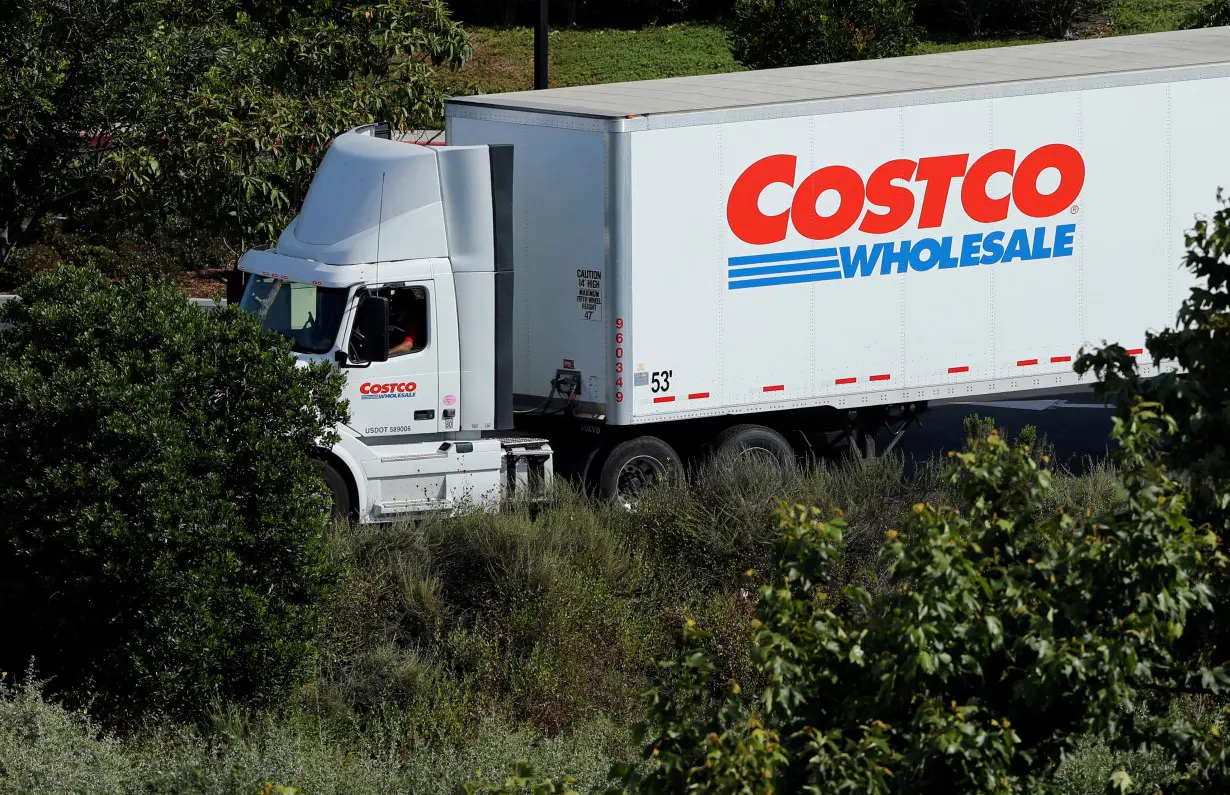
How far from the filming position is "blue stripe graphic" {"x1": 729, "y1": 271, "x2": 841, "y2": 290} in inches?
488

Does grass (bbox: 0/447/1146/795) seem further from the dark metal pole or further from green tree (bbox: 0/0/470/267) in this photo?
the dark metal pole

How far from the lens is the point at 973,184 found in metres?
12.9

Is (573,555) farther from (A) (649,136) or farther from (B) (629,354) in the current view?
(A) (649,136)

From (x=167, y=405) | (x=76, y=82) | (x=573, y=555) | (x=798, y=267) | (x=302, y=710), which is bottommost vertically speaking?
(x=302, y=710)

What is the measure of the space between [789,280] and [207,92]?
703 centimetres

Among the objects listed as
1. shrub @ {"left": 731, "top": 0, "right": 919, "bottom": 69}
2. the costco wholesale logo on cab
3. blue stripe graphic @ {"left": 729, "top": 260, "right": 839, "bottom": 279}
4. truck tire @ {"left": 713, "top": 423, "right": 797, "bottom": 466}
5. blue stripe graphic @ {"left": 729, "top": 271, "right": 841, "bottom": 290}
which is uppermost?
shrub @ {"left": 731, "top": 0, "right": 919, "bottom": 69}

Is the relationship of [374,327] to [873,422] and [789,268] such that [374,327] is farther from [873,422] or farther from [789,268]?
[873,422]

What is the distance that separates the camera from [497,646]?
9.85 meters

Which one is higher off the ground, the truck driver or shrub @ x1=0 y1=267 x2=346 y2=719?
the truck driver

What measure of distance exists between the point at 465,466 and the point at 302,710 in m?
3.37

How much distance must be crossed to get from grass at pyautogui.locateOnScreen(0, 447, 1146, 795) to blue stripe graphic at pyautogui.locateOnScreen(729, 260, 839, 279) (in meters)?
1.64

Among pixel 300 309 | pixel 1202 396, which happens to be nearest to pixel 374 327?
pixel 300 309

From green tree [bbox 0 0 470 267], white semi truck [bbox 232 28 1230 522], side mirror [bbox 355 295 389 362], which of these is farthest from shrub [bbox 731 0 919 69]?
side mirror [bbox 355 295 389 362]

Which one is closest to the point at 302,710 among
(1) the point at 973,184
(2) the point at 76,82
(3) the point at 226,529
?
(3) the point at 226,529
